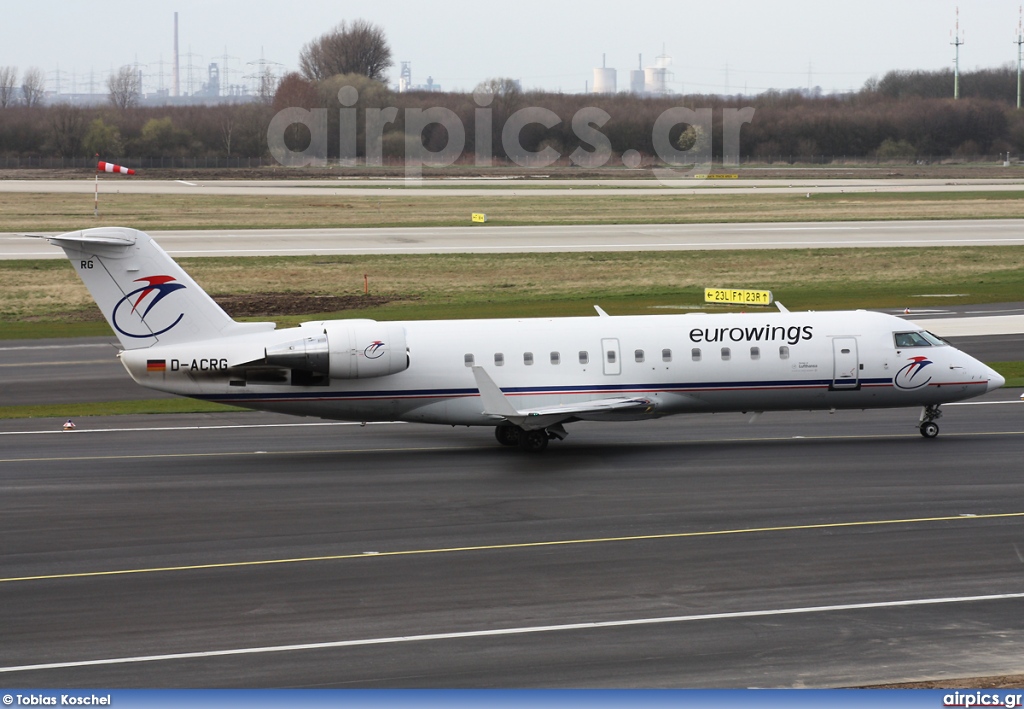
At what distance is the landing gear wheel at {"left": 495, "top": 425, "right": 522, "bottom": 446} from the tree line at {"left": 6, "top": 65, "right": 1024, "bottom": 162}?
412 feet

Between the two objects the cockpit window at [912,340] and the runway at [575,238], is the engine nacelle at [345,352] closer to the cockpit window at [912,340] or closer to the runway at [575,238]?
the cockpit window at [912,340]

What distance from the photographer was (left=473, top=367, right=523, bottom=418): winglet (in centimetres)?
2539

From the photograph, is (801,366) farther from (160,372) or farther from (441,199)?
(441,199)

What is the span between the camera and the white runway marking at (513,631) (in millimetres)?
14977

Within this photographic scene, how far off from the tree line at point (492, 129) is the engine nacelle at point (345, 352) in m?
125

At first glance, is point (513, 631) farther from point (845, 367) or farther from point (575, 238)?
point (575, 238)

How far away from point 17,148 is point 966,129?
13049 cm

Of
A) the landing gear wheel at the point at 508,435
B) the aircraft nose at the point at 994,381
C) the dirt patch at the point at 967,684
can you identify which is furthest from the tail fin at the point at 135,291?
the aircraft nose at the point at 994,381

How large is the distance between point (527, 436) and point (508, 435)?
2.30ft

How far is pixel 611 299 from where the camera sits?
53594 mm

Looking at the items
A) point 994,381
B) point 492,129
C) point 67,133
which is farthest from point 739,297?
point 492,129

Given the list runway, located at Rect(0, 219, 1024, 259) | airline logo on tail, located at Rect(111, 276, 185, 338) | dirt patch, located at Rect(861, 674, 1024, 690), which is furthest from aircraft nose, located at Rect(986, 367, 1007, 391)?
runway, located at Rect(0, 219, 1024, 259)

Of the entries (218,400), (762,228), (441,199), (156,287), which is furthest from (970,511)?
(441,199)

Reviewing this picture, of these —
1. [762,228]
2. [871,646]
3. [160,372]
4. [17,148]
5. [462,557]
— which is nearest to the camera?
[871,646]
